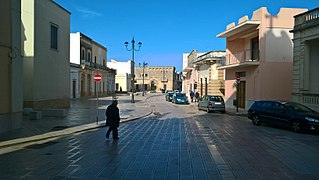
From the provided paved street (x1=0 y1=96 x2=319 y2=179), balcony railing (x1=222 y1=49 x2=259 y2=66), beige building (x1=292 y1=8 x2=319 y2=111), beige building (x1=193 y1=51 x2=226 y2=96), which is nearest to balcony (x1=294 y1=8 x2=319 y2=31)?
beige building (x1=292 y1=8 x2=319 y2=111)

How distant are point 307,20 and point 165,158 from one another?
55.3 feet

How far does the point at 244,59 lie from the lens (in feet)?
97.3

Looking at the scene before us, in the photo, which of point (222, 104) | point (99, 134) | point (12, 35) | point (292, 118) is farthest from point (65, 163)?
point (222, 104)

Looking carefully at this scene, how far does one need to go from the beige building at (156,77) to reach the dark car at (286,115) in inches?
3519

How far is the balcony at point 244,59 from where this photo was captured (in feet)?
91.2

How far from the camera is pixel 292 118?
15203 millimetres

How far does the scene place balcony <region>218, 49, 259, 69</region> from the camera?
2779 centimetres

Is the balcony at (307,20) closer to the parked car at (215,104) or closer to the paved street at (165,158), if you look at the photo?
the parked car at (215,104)

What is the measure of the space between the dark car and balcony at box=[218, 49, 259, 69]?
9.94 metres

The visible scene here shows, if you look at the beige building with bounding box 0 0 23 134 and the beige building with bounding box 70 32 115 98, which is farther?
the beige building with bounding box 70 32 115 98

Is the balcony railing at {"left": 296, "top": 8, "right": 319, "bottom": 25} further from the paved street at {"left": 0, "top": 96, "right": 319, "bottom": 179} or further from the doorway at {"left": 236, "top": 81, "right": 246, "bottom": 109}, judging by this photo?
the paved street at {"left": 0, "top": 96, "right": 319, "bottom": 179}

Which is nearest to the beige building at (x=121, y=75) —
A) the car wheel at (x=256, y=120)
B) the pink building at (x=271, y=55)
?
the pink building at (x=271, y=55)

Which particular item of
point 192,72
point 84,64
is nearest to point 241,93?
point 192,72

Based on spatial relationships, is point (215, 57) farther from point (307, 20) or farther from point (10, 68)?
point (10, 68)
